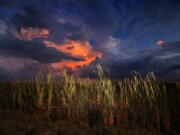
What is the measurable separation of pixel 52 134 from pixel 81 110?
1154mm

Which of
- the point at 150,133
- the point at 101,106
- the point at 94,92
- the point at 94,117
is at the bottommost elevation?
the point at 150,133

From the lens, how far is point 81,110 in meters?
3.90

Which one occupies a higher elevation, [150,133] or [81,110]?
[81,110]

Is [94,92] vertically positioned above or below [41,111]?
above

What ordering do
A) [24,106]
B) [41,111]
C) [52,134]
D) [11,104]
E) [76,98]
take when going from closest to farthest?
1. [52,134]
2. [76,98]
3. [41,111]
4. [24,106]
5. [11,104]

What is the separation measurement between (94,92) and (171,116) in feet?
6.17

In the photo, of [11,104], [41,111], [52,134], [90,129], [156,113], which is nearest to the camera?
[52,134]

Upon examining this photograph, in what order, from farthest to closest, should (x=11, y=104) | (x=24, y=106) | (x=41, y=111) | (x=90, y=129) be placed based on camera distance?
1. (x=11, y=104)
2. (x=24, y=106)
3. (x=41, y=111)
4. (x=90, y=129)

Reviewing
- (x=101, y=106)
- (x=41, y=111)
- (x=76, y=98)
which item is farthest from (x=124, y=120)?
(x=41, y=111)

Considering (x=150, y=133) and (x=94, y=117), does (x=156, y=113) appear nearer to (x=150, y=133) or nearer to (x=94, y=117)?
(x=150, y=133)

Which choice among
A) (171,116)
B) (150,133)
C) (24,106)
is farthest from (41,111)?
(171,116)

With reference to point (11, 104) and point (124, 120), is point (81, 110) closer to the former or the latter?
point (124, 120)

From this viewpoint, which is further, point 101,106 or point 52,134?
point 101,106

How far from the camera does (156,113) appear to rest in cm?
357
